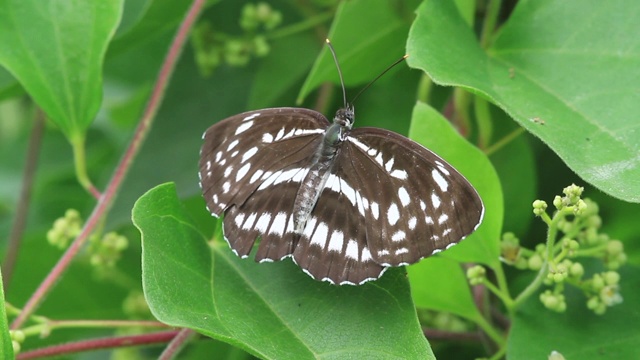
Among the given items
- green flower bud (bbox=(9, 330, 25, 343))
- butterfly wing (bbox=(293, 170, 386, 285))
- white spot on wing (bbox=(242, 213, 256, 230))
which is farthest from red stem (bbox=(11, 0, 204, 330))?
→ butterfly wing (bbox=(293, 170, 386, 285))

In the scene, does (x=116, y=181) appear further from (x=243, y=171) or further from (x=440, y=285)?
(x=440, y=285)

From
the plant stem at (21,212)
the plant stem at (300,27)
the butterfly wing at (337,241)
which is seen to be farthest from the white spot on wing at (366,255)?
the plant stem at (21,212)

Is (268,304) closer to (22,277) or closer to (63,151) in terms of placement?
(22,277)

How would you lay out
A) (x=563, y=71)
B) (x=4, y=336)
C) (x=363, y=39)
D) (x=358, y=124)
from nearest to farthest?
(x=4, y=336), (x=563, y=71), (x=363, y=39), (x=358, y=124)

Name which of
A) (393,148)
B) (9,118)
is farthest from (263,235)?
(9,118)

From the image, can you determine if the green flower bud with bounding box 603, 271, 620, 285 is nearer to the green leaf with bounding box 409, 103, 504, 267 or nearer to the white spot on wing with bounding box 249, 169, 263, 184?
the green leaf with bounding box 409, 103, 504, 267

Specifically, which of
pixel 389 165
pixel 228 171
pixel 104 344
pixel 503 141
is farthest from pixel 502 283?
pixel 104 344

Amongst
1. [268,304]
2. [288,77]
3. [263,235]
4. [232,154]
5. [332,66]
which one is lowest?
[268,304]
